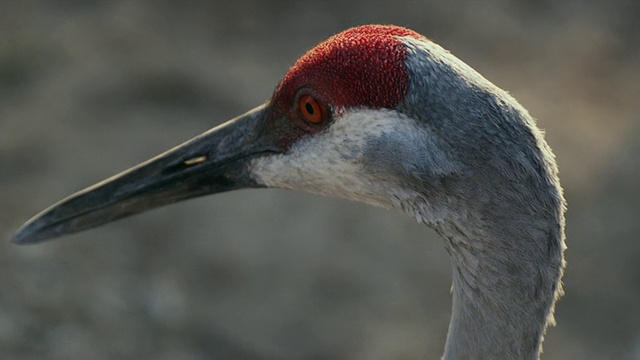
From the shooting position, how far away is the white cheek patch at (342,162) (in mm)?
3037

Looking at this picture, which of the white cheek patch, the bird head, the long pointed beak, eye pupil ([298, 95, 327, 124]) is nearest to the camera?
the bird head

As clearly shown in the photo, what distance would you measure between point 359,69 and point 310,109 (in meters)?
0.28

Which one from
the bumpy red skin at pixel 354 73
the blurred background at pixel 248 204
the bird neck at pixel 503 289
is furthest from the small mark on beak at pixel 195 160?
the blurred background at pixel 248 204

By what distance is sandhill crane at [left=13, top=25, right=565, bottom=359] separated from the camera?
289 cm

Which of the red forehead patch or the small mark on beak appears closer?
the red forehead patch

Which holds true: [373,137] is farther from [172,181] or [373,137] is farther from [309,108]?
[172,181]

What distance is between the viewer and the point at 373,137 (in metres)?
3.06

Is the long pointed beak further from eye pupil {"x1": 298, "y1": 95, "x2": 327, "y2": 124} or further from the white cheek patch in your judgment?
eye pupil {"x1": 298, "y1": 95, "x2": 327, "y2": 124}

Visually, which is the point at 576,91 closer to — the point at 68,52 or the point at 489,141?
the point at 68,52

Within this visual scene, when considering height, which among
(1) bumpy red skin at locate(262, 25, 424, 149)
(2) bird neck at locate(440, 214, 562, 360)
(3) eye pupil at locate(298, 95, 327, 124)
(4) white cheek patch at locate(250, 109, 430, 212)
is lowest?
(2) bird neck at locate(440, 214, 562, 360)

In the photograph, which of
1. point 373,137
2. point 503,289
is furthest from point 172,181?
point 503,289

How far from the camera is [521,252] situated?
9.73ft

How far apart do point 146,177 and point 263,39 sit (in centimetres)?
483

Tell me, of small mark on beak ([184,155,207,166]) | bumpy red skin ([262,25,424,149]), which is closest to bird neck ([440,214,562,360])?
bumpy red skin ([262,25,424,149])
